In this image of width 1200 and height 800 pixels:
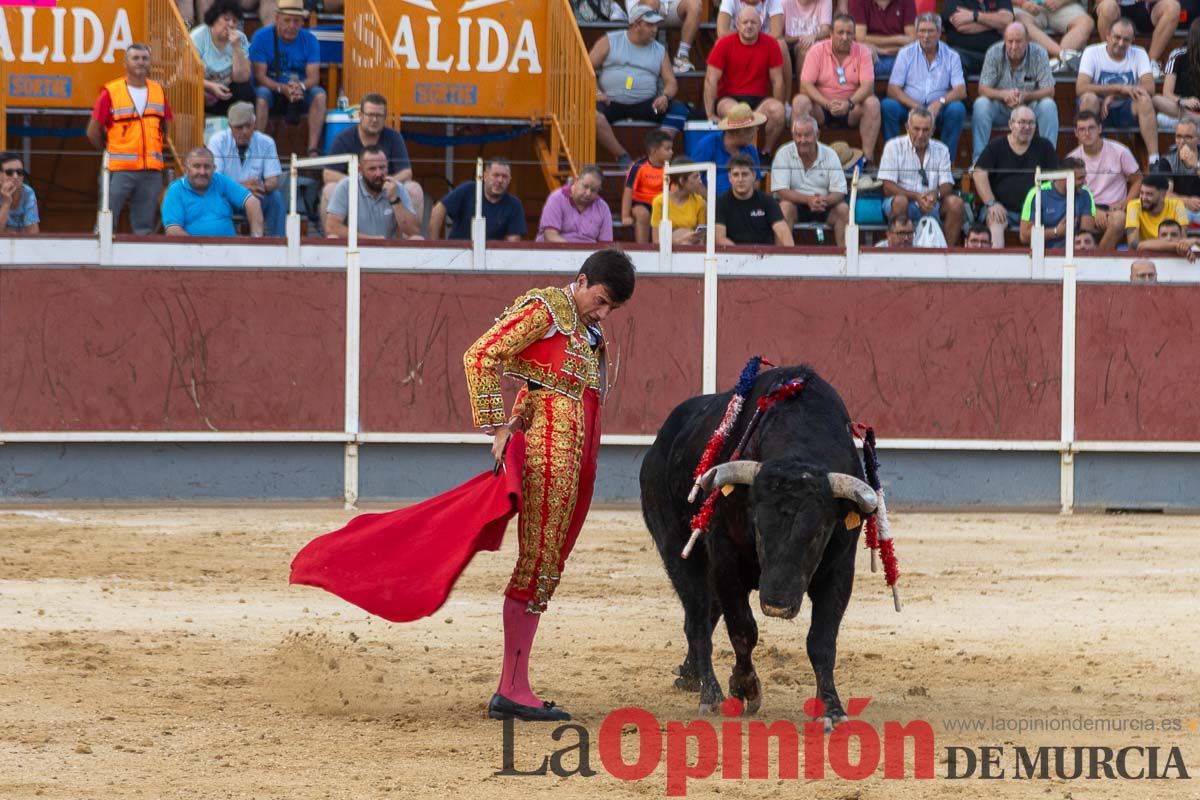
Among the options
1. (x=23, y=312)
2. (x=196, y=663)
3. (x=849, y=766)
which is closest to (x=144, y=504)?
(x=23, y=312)

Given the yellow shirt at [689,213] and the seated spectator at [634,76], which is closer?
the yellow shirt at [689,213]

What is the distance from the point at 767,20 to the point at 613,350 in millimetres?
3344

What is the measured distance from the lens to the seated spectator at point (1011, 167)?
1205cm

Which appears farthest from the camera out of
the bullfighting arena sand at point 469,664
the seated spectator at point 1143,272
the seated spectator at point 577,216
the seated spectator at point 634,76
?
the seated spectator at point 634,76

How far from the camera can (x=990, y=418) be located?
11.6 m

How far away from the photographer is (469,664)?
21.1 ft

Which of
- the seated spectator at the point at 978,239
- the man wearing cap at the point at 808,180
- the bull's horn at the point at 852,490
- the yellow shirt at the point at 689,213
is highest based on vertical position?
the man wearing cap at the point at 808,180

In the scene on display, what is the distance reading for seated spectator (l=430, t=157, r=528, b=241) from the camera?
1154 cm

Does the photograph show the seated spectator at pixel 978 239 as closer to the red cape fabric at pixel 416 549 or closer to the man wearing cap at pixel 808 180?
the man wearing cap at pixel 808 180

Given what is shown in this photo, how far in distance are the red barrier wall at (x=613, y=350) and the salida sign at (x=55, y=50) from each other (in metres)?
1.98

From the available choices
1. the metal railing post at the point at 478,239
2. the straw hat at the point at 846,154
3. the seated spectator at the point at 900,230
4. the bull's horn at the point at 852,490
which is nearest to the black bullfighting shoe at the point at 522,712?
the bull's horn at the point at 852,490

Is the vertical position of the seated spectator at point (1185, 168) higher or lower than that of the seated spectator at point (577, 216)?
higher

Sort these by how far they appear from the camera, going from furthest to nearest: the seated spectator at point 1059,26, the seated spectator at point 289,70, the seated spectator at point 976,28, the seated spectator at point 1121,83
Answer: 1. the seated spectator at point 1059,26
2. the seated spectator at point 976,28
3. the seated spectator at point 1121,83
4. the seated spectator at point 289,70

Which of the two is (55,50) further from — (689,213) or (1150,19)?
(1150,19)
